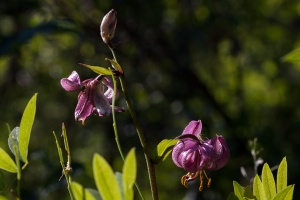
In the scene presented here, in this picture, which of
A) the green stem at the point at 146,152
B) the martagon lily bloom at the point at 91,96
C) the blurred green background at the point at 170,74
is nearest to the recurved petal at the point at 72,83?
the martagon lily bloom at the point at 91,96

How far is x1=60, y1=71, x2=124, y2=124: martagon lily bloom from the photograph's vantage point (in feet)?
3.51

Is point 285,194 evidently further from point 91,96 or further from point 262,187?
point 91,96

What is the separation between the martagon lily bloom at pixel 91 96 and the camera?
1.07 meters

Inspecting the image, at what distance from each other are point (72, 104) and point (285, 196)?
3618 mm

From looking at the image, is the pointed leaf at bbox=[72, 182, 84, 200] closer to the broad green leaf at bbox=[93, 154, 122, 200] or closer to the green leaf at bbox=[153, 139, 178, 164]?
the broad green leaf at bbox=[93, 154, 122, 200]

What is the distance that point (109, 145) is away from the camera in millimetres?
4418

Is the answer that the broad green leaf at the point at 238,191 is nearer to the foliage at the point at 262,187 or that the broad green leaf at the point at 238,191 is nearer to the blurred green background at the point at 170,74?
the foliage at the point at 262,187

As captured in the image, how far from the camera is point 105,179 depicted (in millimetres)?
783

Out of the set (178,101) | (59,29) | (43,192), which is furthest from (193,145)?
(178,101)

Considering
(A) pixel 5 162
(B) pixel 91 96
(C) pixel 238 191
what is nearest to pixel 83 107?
(B) pixel 91 96

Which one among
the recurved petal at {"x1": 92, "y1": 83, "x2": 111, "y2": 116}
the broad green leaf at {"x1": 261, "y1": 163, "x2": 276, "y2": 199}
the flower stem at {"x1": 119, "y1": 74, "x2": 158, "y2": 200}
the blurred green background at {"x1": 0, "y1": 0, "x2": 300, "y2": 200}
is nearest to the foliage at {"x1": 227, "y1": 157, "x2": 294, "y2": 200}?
the broad green leaf at {"x1": 261, "y1": 163, "x2": 276, "y2": 199}

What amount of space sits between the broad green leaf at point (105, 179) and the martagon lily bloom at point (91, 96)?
0.91 ft

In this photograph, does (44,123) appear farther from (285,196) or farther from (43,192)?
(285,196)

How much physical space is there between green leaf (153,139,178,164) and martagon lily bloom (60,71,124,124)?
0.37 ft
